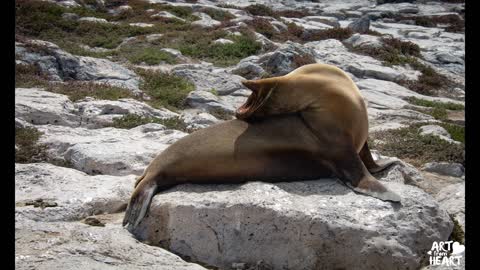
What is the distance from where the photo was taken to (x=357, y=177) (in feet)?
20.0

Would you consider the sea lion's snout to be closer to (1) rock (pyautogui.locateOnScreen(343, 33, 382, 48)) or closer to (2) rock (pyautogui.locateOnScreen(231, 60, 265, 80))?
(2) rock (pyautogui.locateOnScreen(231, 60, 265, 80))

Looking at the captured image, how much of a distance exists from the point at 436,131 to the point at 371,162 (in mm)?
5829

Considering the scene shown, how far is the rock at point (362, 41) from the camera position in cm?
2576

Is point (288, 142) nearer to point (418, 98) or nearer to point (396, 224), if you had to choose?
point (396, 224)

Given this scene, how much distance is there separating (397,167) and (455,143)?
171 inches

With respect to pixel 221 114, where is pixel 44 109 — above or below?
above

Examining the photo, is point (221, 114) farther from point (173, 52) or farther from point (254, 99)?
point (173, 52)

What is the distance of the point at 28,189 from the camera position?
7.18 m

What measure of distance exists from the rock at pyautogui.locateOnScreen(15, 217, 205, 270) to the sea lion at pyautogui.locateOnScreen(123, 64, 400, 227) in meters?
0.61

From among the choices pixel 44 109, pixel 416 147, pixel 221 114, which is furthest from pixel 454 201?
pixel 44 109

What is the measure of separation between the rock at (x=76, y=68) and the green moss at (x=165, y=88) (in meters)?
0.36

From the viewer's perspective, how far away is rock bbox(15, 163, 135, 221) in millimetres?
6465
